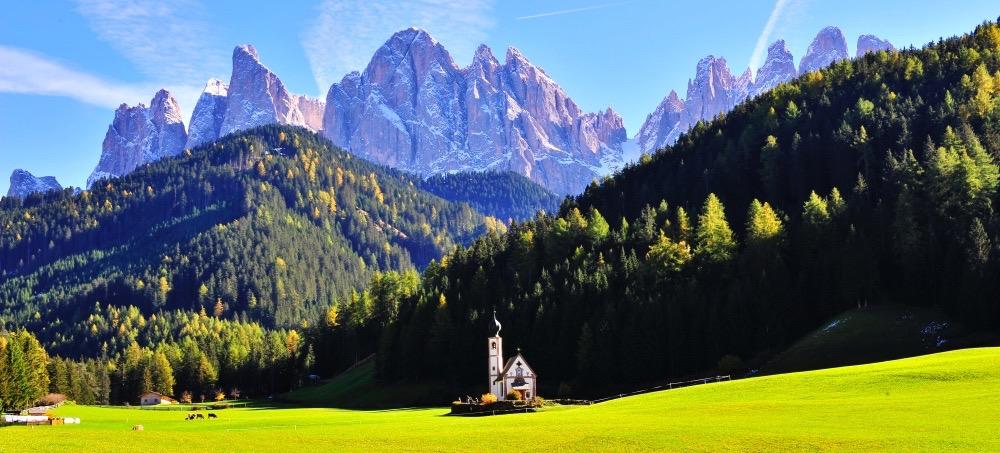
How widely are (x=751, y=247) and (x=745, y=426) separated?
7069 centimetres

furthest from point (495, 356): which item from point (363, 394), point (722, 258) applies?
point (722, 258)

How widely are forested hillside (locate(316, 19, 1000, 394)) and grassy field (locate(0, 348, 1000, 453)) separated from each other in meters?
32.1

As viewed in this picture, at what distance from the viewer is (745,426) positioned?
4712 centimetres

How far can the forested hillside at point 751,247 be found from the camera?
101500mm

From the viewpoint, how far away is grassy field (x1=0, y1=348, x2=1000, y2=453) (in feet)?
135

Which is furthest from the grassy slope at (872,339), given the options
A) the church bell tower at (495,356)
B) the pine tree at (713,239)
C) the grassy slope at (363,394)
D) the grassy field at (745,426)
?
the grassy slope at (363,394)

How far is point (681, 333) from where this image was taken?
341ft

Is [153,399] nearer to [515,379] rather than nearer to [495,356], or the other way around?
[495,356]

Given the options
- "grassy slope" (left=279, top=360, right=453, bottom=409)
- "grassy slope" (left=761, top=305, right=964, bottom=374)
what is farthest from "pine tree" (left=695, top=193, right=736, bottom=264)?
"grassy slope" (left=279, top=360, right=453, bottom=409)

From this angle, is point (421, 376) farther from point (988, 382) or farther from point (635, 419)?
point (988, 382)

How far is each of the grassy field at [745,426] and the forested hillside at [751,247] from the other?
32138 mm

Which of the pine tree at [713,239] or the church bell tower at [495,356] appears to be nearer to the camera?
the church bell tower at [495,356]

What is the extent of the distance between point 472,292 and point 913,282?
206 feet

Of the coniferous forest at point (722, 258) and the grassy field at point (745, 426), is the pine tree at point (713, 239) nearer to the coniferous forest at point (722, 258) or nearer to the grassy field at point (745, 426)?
the coniferous forest at point (722, 258)
